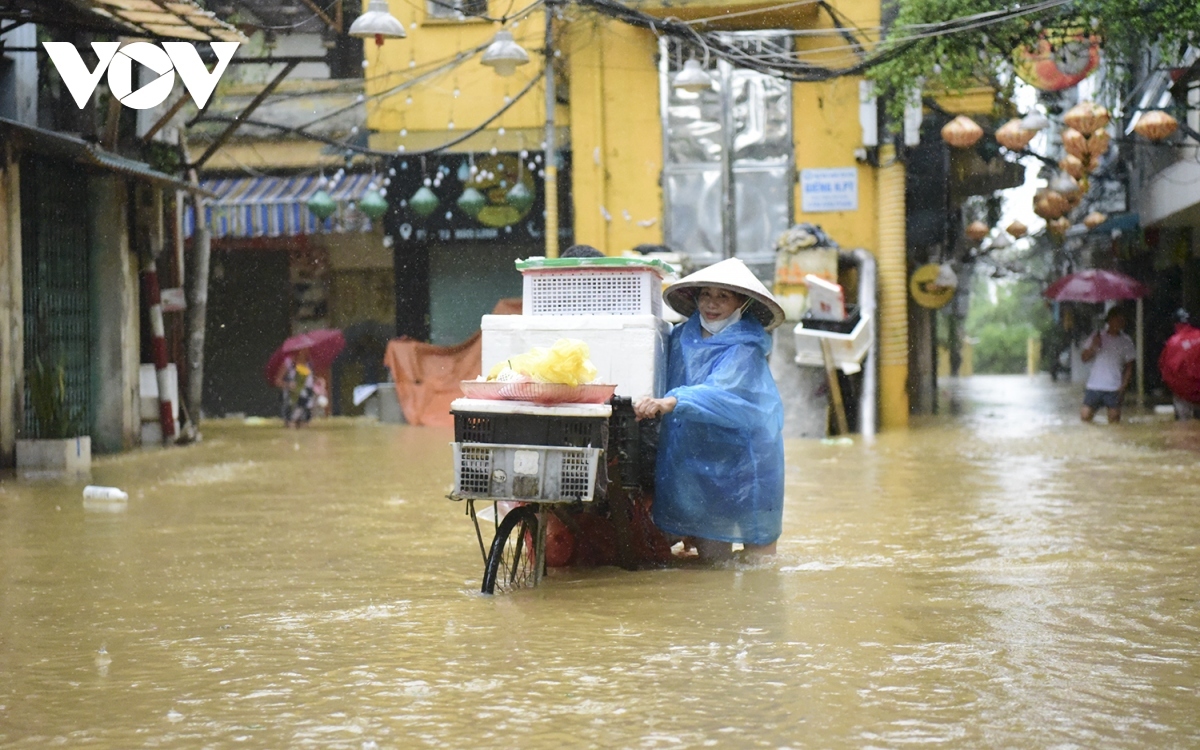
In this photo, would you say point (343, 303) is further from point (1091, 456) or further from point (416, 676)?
point (416, 676)

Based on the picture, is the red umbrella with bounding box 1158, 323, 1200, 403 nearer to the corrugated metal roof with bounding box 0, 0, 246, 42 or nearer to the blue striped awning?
the blue striped awning

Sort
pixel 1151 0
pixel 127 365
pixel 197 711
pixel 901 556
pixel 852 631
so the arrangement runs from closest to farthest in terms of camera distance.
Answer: pixel 197 711, pixel 852 631, pixel 901 556, pixel 1151 0, pixel 127 365

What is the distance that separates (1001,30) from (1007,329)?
Answer: 61159mm

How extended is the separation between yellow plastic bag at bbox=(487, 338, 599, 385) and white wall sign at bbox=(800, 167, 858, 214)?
1510cm

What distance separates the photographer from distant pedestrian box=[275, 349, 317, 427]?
72.1 ft

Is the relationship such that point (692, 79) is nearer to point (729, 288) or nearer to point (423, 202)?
point (423, 202)

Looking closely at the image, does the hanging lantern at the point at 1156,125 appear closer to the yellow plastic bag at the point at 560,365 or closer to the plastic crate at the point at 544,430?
the yellow plastic bag at the point at 560,365

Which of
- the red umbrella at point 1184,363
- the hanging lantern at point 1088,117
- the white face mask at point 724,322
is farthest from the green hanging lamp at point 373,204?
the white face mask at point 724,322

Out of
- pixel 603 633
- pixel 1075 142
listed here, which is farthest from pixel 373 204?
pixel 603 633

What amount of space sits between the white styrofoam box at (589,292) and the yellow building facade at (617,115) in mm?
13682

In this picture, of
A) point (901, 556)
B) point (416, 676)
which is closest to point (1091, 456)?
point (901, 556)

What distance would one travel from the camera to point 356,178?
22.6m

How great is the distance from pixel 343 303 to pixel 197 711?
21.1 meters

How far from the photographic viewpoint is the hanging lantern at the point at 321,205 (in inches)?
813
